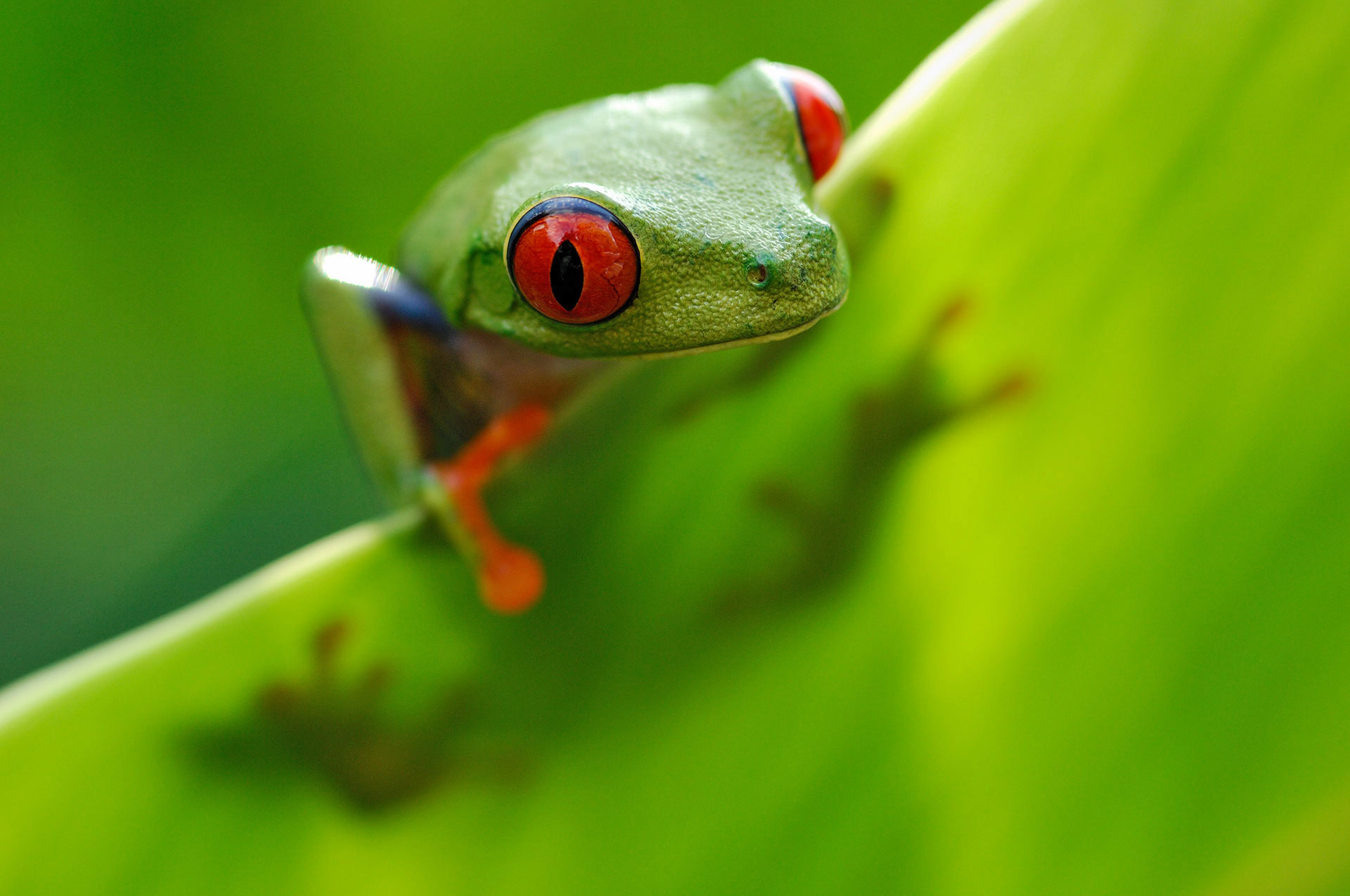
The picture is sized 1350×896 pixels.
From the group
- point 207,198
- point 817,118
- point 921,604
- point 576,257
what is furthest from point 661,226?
point 207,198

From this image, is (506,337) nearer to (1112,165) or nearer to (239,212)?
(1112,165)

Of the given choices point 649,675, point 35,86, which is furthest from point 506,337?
point 35,86

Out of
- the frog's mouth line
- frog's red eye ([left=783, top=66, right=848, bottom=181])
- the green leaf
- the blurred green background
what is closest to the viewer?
the green leaf

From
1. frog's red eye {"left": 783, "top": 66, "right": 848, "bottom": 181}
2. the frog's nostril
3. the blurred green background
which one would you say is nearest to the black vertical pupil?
the frog's nostril

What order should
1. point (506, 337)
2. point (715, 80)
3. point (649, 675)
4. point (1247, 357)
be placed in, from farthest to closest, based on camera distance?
A: point (715, 80) → point (506, 337) → point (649, 675) → point (1247, 357)

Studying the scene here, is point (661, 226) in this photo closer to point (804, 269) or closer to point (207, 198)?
point (804, 269)

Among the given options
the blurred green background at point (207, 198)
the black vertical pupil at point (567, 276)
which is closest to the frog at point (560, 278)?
the black vertical pupil at point (567, 276)

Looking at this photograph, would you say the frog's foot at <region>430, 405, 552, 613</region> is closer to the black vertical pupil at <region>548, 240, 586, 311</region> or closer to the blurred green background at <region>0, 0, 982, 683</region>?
the black vertical pupil at <region>548, 240, 586, 311</region>
